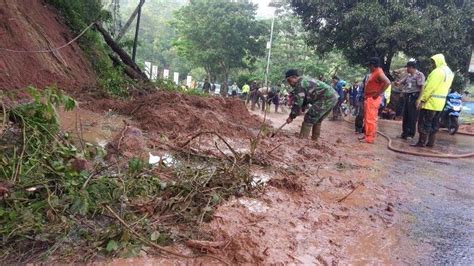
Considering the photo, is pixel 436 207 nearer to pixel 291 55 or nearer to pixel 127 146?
pixel 127 146

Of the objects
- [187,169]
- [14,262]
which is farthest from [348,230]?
[14,262]

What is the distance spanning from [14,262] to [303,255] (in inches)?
59.0

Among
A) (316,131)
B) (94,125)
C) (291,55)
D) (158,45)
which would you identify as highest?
(158,45)

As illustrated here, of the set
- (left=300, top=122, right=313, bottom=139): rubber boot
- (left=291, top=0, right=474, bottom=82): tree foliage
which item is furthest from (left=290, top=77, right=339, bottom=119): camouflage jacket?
(left=291, top=0, right=474, bottom=82): tree foliage

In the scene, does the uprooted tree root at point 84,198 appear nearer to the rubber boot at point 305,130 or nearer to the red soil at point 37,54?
the rubber boot at point 305,130

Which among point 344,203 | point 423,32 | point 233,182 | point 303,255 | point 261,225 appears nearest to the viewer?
point 303,255

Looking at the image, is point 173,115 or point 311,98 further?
point 311,98

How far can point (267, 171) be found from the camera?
14.0 feet

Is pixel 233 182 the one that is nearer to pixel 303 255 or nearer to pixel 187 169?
pixel 187 169

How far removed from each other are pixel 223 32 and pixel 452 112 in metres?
20.6

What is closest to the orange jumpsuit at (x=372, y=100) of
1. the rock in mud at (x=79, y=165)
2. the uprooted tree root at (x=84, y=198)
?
the uprooted tree root at (x=84, y=198)

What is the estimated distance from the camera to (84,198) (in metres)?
2.42

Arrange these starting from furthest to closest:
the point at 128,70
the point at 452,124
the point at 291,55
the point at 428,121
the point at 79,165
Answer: the point at 291,55, the point at 452,124, the point at 128,70, the point at 428,121, the point at 79,165

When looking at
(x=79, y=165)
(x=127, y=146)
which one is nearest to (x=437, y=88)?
(x=127, y=146)
